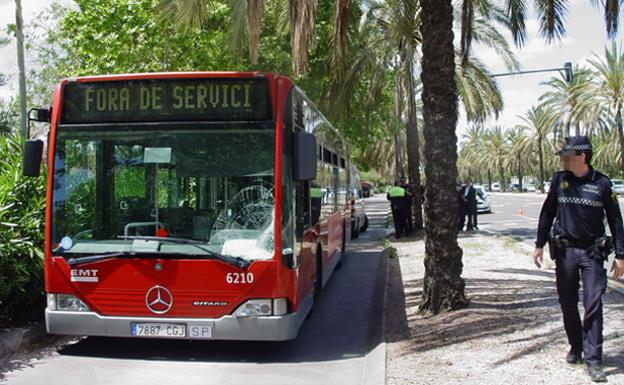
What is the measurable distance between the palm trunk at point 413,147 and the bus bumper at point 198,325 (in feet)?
49.3

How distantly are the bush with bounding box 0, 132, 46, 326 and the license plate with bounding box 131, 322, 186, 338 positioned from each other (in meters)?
1.65

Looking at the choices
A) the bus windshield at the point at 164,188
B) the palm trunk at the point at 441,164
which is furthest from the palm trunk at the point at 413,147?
the bus windshield at the point at 164,188

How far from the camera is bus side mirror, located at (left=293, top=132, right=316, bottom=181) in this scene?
6.55 metres

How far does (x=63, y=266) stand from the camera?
21.5 ft

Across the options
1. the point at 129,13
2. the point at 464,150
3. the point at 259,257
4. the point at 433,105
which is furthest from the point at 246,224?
the point at 464,150

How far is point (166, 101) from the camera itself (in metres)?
6.70

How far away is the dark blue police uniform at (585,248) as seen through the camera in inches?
208

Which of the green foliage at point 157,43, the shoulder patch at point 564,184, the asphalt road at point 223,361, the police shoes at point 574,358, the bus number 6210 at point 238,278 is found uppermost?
the green foliage at point 157,43

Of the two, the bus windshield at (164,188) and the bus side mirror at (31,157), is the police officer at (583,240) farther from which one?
the bus side mirror at (31,157)

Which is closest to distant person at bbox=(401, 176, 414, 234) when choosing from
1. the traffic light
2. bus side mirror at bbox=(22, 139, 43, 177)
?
the traffic light

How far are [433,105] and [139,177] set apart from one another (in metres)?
3.79

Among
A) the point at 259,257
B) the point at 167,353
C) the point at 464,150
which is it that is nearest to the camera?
the point at 259,257

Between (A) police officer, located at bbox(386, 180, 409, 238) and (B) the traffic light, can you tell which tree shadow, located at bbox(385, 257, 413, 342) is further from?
(B) the traffic light

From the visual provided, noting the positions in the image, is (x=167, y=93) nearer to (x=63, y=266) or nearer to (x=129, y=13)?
(x=63, y=266)
